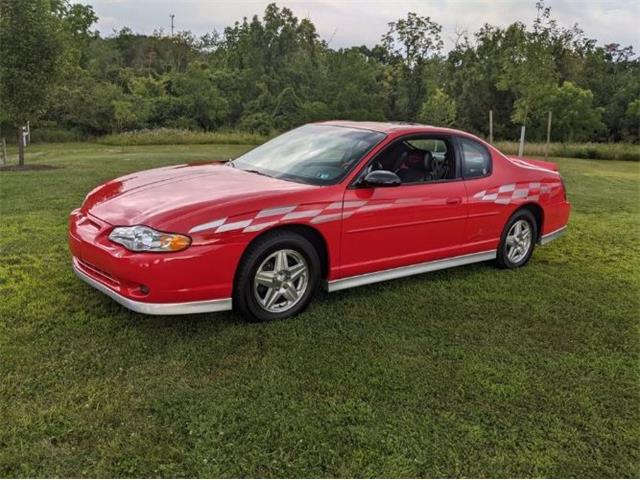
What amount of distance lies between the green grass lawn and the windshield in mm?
1031

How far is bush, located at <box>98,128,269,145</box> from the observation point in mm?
30281

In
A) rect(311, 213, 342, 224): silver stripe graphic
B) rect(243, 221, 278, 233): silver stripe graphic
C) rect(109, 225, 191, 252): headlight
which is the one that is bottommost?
rect(109, 225, 191, 252): headlight

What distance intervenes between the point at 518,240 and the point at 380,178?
2.14 m

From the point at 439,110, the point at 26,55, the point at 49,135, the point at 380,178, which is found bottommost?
the point at 380,178

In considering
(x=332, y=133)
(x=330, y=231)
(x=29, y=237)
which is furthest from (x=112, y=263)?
(x=29, y=237)

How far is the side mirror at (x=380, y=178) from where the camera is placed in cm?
429

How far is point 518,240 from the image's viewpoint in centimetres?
571

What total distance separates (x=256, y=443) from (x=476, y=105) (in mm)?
40041

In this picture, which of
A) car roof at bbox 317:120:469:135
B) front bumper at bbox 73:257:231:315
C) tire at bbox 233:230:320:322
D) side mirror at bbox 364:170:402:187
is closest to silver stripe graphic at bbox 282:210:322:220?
tire at bbox 233:230:320:322

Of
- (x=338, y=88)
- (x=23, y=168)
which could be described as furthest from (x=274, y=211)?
(x=338, y=88)

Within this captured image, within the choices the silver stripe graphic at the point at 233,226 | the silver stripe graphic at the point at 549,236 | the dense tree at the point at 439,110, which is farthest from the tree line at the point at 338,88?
the silver stripe graphic at the point at 233,226

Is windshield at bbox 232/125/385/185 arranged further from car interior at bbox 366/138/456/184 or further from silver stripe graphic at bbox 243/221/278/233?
silver stripe graphic at bbox 243/221/278/233

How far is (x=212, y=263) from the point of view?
3.64 meters

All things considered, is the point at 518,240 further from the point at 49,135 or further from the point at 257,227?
the point at 49,135
